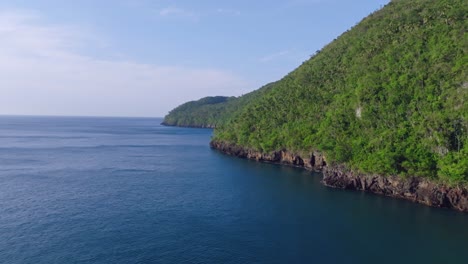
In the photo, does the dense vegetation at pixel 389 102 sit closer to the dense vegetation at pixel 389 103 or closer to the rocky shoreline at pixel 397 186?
the dense vegetation at pixel 389 103

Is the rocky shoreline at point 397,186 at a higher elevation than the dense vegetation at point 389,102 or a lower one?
lower

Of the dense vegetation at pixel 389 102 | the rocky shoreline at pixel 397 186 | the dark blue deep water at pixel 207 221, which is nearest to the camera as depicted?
the dark blue deep water at pixel 207 221

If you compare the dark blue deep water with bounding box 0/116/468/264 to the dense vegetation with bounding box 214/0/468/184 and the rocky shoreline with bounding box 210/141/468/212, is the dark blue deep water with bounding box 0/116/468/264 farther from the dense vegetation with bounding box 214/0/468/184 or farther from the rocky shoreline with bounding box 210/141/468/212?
the dense vegetation with bounding box 214/0/468/184

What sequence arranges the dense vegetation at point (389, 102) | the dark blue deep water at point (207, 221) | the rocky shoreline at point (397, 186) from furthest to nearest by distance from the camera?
the dense vegetation at point (389, 102), the rocky shoreline at point (397, 186), the dark blue deep water at point (207, 221)

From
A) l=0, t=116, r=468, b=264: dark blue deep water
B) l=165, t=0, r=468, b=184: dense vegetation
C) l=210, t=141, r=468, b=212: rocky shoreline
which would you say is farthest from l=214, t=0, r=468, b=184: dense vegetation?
l=0, t=116, r=468, b=264: dark blue deep water

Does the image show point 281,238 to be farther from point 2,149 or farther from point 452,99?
point 2,149

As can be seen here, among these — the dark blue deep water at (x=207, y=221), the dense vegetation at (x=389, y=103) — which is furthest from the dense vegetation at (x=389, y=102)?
the dark blue deep water at (x=207, y=221)
